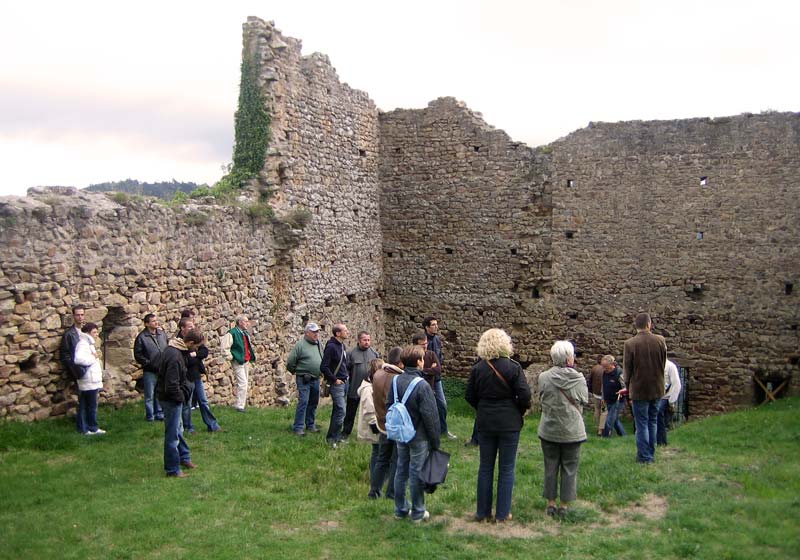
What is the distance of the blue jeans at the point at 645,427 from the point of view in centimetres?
1048

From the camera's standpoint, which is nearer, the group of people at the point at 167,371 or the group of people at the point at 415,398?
the group of people at the point at 415,398

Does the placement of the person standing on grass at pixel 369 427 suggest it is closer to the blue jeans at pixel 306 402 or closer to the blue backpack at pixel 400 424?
the blue backpack at pixel 400 424

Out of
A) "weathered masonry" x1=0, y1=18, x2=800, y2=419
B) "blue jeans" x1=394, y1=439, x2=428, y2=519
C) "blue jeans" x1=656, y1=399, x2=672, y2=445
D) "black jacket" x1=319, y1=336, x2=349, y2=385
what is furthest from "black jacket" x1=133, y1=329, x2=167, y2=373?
"blue jeans" x1=656, y1=399, x2=672, y2=445

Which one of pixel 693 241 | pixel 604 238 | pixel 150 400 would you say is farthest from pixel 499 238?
pixel 150 400

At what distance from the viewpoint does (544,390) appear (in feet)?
27.5

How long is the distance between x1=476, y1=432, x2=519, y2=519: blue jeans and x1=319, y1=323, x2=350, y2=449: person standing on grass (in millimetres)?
3504

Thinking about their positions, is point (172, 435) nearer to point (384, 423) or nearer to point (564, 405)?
point (384, 423)

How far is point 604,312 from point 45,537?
15810 millimetres

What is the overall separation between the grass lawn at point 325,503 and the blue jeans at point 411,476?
0.17m

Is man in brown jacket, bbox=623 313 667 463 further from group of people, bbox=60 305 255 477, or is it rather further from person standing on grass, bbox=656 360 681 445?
group of people, bbox=60 305 255 477

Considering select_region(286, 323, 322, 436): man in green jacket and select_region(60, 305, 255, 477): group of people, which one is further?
select_region(286, 323, 322, 436): man in green jacket

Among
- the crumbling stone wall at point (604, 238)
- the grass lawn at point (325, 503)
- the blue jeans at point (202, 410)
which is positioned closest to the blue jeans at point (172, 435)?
the grass lawn at point (325, 503)

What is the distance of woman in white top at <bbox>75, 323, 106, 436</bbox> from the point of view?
1088cm

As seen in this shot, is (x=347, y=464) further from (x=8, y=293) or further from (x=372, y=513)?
(x=8, y=293)
